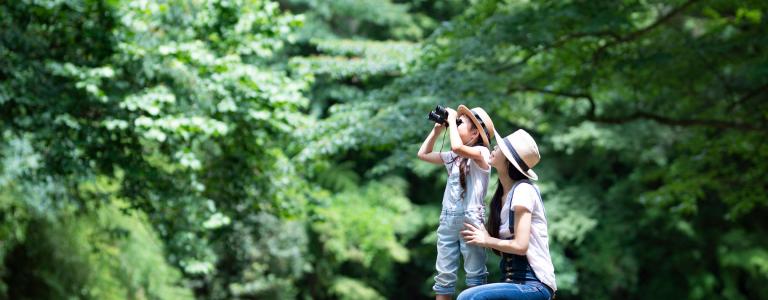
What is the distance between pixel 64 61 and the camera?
6836mm

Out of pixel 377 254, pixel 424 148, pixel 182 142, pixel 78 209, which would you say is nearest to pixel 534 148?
pixel 424 148

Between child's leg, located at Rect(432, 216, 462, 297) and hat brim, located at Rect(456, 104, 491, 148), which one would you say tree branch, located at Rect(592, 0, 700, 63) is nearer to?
hat brim, located at Rect(456, 104, 491, 148)

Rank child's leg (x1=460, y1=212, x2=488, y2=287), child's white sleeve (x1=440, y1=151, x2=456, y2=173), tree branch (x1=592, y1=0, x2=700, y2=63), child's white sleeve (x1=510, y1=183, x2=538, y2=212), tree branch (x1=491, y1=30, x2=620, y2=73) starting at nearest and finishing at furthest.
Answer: child's white sleeve (x1=510, y1=183, x2=538, y2=212) → child's leg (x1=460, y1=212, x2=488, y2=287) → child's white sleeve (x1=440, y1=151, x2=456, y2=173) → tree branch (x1=491, y1=30, x2=620, y2=73) → tree branch (x1=592, y1=0, x2=700, y2=63)

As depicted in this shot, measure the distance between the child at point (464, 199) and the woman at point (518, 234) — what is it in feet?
0.36

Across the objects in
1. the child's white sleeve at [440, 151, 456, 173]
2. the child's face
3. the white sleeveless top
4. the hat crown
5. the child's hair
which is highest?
the child's face

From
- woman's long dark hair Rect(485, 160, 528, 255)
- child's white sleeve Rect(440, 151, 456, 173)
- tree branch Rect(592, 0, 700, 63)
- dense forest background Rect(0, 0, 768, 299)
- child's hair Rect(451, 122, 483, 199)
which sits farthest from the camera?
tree branch Rect(592, 0, 700, 63)

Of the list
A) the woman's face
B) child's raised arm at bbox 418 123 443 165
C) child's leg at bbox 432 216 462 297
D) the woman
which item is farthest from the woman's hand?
child's raised arm at bbox 418 123 443 165

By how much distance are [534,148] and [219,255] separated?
1041 centimetres

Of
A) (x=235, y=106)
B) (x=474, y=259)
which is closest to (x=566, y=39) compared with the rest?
(x=235, y=106)

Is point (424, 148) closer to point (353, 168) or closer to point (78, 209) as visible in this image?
point (78, 209)

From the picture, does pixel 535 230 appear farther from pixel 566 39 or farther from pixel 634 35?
pixel 634 35

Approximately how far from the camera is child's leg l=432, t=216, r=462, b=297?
343cm

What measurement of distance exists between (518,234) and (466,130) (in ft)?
1.89

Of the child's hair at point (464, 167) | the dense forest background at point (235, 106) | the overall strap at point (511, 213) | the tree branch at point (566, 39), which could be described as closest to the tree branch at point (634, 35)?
the dense forest background at point (235, 106)
